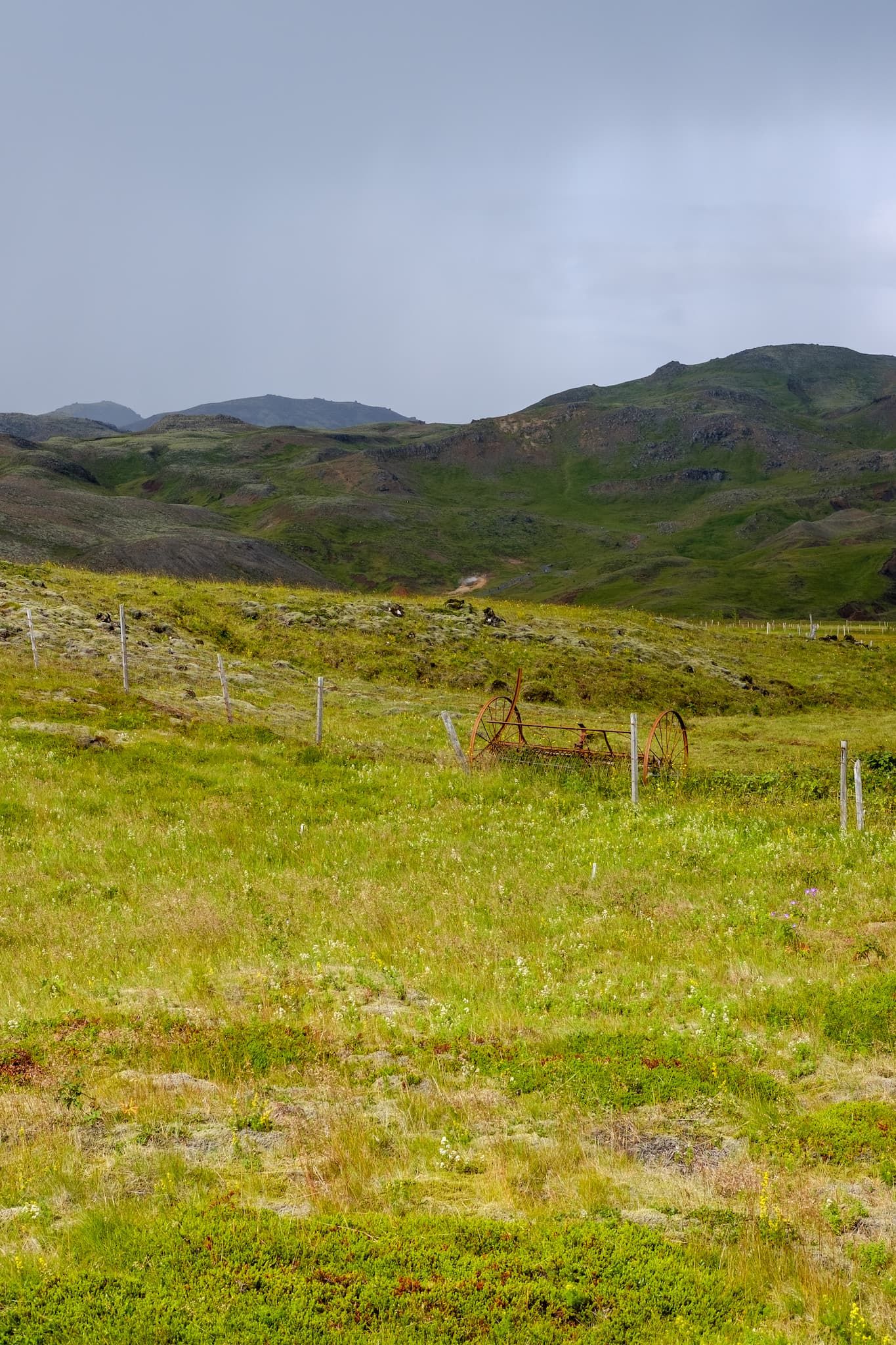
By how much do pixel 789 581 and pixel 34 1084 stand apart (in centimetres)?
17343

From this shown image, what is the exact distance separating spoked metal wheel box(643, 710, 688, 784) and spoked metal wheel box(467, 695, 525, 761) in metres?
4.19

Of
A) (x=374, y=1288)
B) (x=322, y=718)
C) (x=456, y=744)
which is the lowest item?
(x=374, y=1288)

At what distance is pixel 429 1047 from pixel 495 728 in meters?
25.0

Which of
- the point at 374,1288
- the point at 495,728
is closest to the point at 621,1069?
the point at 374,1288

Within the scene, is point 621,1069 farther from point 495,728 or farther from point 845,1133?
point 495,728

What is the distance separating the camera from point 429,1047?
1113 cm

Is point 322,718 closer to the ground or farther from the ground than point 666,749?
farther from the ground

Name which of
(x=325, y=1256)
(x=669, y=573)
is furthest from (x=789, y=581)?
(x=325, y=1256)

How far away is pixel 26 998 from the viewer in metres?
12.6

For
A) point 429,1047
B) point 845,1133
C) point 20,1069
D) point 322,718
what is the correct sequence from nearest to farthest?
point 845,1133 → point 20,1069 → point 429,1047 → point 322,718

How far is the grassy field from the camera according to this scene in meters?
6.83

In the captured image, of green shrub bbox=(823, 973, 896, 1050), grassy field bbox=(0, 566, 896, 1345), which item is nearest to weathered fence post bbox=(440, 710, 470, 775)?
grassy field bbox=(0, 566, 896, 1345)

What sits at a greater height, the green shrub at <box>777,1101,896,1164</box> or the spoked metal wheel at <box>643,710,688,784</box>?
the spoked metal wheel at <box>643,710,688,784</box>

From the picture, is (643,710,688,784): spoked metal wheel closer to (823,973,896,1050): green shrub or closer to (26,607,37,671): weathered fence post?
(823,973,896,1050): green shrub
